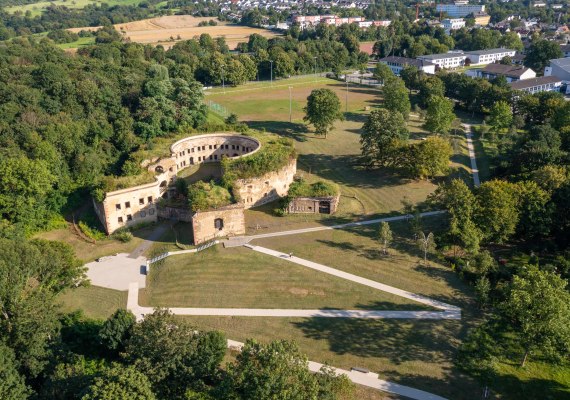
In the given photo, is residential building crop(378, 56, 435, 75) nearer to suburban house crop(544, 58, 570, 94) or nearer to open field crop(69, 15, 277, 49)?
suburban house crop(544, 58, 570, 94)

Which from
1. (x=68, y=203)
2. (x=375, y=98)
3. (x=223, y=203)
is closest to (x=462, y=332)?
(x=223, y=203)

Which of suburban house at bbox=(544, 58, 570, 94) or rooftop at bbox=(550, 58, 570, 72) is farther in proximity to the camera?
A: rooftop at bbox=(550, 58, 570, 72)

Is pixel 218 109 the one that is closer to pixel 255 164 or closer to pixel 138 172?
pixel 138 172

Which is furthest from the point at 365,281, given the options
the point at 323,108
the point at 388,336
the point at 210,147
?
the point at 323,108

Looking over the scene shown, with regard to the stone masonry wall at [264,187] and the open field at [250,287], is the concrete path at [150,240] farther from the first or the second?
the stone masonry wall at [264,187]

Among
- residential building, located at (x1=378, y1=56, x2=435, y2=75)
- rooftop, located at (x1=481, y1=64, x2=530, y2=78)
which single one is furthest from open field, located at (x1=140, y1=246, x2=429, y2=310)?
residential building, located at (x1=378, y1=56, x2=435, y2=75)

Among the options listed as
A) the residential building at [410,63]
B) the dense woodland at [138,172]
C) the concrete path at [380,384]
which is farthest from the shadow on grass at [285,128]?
the residential building at [410,63]
